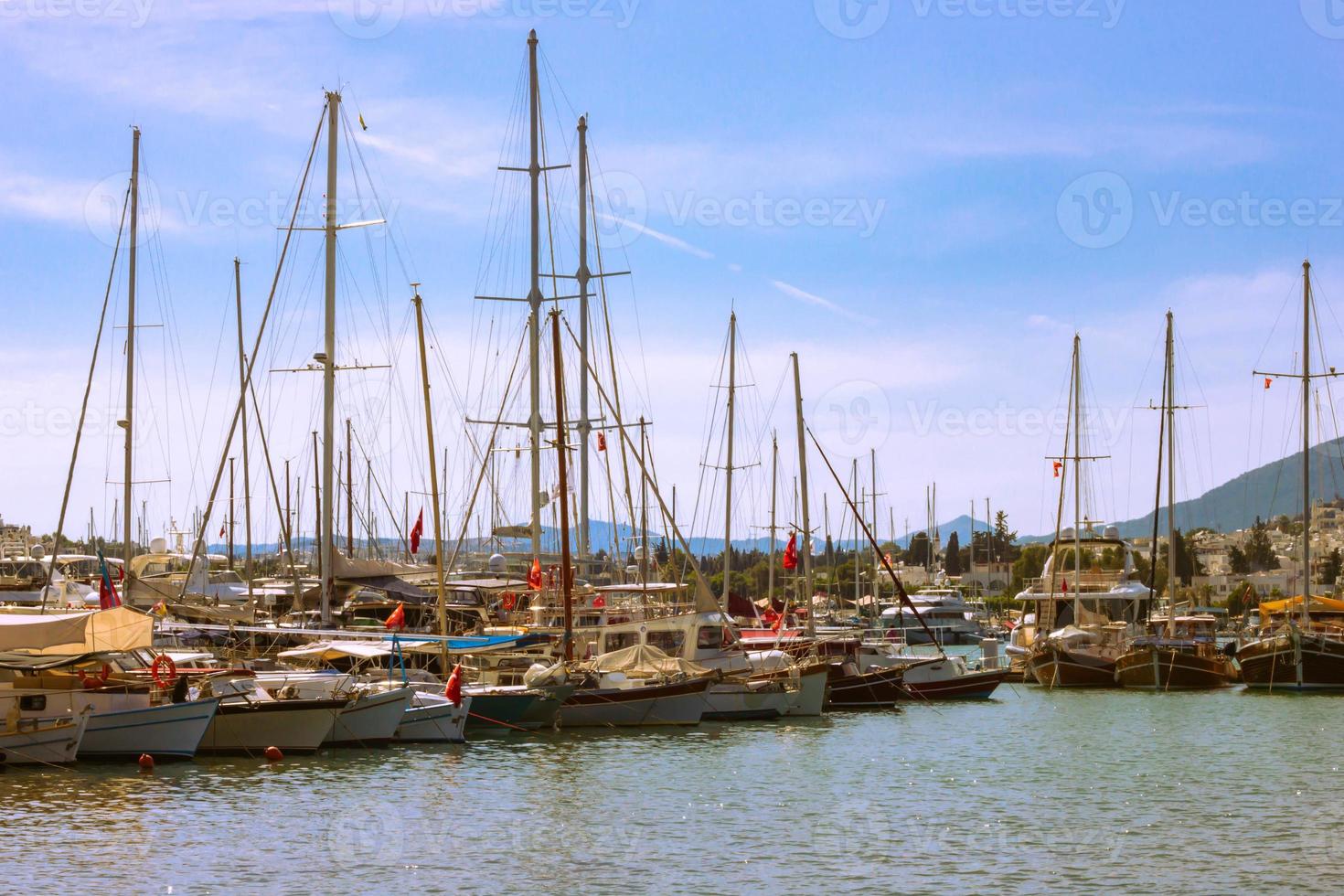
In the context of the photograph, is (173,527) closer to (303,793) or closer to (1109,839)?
(303,793)

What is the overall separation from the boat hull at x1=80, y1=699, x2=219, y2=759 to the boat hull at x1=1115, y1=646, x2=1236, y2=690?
1664 inches

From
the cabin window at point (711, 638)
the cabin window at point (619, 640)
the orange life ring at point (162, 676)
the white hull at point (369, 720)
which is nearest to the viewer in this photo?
the orange life ring at point (162, 676)

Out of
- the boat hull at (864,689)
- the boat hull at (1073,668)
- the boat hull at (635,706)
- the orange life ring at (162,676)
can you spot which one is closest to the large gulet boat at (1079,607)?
the boat hull at (1073,668)

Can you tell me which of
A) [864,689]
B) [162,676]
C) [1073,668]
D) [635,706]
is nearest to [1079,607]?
[1073,668]

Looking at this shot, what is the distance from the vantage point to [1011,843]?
26609 mm

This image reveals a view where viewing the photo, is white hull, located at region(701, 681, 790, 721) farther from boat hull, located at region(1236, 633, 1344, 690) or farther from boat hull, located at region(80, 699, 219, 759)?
boat hull, located at region(1236, 633, 1344, 690)

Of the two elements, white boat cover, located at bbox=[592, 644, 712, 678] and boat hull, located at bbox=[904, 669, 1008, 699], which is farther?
boat hull, located at bbox=[904, 669, 1008, 699]

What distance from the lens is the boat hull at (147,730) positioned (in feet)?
112

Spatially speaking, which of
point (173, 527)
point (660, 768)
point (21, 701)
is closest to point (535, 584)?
point (660, 768)

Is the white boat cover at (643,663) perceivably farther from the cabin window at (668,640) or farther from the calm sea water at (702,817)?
the calm sea water at (702,817)

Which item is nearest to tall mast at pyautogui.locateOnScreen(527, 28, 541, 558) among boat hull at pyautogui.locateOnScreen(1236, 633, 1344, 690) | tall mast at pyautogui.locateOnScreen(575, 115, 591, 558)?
tall mast at pyautogui.locateOnScreen(575, 115, 591, 558)

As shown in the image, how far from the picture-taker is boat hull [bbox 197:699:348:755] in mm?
36094

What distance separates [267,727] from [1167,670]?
41253mm

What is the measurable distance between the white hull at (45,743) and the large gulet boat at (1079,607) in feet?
144
